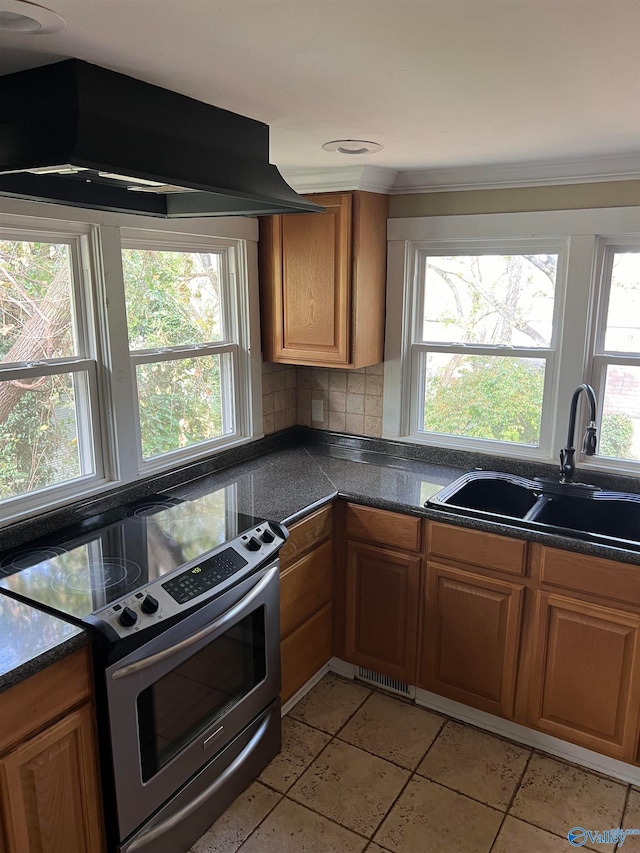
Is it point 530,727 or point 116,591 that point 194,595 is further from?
point 530,727

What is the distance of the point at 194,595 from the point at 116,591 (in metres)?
0.22

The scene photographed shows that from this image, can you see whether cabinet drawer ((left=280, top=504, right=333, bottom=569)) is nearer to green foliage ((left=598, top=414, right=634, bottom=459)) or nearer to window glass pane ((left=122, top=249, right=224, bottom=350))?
window glass pane ((left=122, top=249, right=224, bottom=350))

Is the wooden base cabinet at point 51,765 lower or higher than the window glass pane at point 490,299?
lower

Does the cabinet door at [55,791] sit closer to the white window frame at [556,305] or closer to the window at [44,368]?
the window at [44,368]

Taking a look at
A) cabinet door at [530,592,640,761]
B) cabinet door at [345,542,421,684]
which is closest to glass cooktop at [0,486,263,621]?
cabinet door at [345,542,421,684]

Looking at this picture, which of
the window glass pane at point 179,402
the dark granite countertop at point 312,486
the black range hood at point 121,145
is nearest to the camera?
the black range hood at point 121,145

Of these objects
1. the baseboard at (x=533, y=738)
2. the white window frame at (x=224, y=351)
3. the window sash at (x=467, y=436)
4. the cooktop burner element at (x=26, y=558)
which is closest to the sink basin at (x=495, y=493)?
the window sash at (x=467, y=436)

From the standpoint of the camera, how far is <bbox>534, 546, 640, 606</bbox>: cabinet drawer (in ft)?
6.91

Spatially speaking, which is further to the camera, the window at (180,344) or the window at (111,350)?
the window at (180,344)

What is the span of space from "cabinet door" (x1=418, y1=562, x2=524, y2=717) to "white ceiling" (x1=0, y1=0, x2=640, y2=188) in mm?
1572

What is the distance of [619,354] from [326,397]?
139 centimetres

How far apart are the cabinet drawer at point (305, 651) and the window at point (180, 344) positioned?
917mm

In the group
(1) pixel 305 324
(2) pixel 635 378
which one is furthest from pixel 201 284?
(2) pixel 635 378

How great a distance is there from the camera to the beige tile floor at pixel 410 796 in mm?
2045
